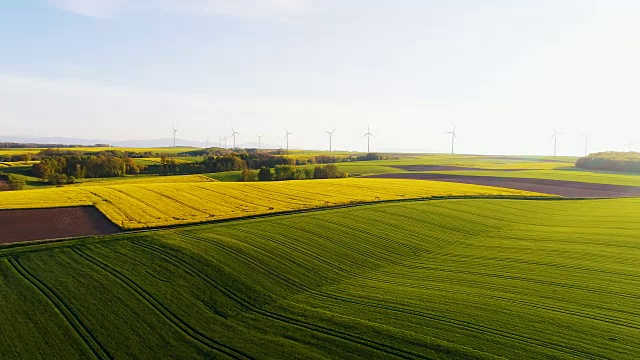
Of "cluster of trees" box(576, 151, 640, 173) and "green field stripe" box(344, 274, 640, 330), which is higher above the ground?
"cluster of trees" box(576, 151, 640, 173)

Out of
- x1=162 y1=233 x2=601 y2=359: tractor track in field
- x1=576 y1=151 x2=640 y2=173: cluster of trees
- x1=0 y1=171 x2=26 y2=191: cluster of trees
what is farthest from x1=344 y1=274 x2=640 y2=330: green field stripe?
x1=576 y1=151 x2=640 y2=173: cluster of trees

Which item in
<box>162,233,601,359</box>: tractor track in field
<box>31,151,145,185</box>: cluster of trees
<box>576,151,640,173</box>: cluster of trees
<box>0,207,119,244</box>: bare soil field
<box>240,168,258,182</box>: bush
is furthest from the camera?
<box>576,151,640,173</box>: cluster of trees

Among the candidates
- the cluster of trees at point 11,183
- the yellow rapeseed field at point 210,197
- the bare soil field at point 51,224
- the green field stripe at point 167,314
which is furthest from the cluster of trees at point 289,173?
the green field stripe at point 167,314

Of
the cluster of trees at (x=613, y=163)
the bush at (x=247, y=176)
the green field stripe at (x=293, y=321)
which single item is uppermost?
the cluster of trees at (x=613, y=163)

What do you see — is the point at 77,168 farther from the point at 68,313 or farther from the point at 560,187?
the point at 560,187

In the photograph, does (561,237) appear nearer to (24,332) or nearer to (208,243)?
(208,243)

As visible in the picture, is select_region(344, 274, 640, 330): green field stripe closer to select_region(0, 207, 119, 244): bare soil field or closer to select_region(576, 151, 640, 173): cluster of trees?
select_region(0, 207, 119, 244): bare soil field

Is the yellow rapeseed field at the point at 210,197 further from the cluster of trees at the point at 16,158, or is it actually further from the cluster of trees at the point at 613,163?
the cluster of trees at the point at 16,158
